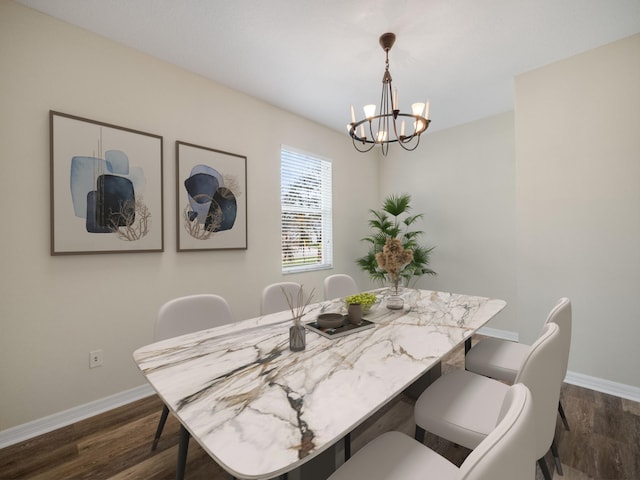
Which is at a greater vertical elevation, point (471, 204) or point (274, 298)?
point (471, 204)

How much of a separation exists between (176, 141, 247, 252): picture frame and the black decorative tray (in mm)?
1483

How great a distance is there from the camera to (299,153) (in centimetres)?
344

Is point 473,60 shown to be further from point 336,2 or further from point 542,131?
point 336,2

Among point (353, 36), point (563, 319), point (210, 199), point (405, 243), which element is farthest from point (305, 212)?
point (563, 319)

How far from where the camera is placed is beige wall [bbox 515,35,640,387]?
7.02 ft

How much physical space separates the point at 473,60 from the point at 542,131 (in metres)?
0.89

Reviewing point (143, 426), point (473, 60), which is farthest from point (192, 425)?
point (473, 60)

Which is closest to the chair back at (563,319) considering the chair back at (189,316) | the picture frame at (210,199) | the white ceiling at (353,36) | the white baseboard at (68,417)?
the chair back at (189,316)

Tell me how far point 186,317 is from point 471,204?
351 cm

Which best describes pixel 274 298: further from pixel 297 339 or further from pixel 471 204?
pixel 471 204

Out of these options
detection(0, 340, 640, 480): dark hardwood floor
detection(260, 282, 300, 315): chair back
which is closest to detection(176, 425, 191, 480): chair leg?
detection(0, 340, 640, 480): dark hardwood floor

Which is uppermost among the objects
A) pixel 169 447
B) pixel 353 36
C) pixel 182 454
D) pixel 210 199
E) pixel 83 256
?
pixel 353 36

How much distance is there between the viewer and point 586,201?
2309 millimetres

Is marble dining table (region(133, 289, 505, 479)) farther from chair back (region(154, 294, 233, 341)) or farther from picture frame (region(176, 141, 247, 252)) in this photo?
picture frame (region(176, 141, 247, 252))
